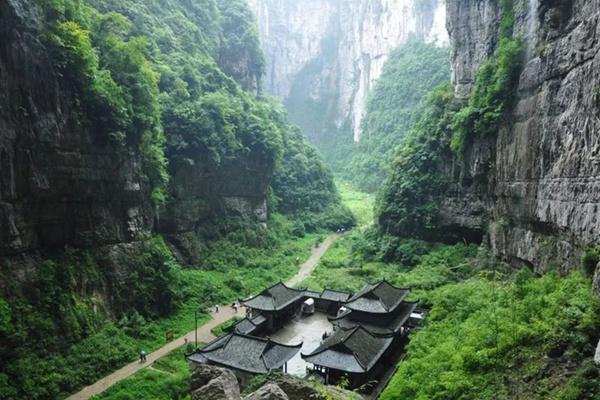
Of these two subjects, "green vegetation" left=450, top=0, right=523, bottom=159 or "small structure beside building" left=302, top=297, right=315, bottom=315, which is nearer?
"green vegetation" left=450, top=0, right=523, bottom=159

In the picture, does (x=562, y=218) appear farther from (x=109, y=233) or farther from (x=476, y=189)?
(x=109, y=233)

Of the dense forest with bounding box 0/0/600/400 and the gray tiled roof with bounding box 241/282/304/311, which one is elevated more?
the dense forest with bounding box 0/0/600/400

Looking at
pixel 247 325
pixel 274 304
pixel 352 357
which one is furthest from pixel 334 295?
pixel 352 357

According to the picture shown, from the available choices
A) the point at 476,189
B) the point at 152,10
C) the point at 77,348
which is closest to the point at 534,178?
the point at 476,189

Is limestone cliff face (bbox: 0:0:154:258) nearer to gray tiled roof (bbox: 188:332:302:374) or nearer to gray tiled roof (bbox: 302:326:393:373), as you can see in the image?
gray tiled roof (bbox: 188:332:302:374)

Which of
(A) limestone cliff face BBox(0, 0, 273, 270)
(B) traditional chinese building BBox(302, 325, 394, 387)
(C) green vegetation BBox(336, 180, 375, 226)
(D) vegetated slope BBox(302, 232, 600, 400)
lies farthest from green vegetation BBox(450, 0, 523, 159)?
(C) green vegetation BBox(336, 180, 375, 226)

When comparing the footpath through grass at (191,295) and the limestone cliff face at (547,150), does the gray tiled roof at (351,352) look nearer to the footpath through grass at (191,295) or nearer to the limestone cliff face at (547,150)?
the limestone cliff face at (547,150)
